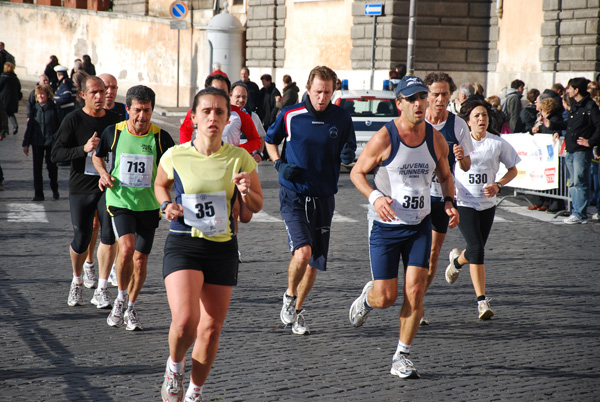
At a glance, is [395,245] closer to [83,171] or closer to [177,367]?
[177,367]

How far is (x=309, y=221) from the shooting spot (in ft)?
23.6

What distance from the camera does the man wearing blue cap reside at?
6066 millimetres

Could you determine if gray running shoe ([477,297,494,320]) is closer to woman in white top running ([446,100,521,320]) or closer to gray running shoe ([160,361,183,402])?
woman in white top running ([446,100,521,320])

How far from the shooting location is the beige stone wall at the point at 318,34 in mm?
30973

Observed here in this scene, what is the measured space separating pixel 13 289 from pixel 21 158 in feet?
39.9

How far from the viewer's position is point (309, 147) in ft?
23.4

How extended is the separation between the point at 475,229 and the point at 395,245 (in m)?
1.90

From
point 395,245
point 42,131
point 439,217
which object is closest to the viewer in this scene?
point 395,245

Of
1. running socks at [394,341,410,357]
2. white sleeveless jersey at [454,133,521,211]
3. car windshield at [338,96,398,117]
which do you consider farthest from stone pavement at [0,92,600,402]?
car windshield at [338,96,398,117]

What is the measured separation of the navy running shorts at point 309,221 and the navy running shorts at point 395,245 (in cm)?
92

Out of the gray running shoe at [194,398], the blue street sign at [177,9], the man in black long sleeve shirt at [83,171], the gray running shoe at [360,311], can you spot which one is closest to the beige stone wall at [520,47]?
the blue street sign at [177,9]

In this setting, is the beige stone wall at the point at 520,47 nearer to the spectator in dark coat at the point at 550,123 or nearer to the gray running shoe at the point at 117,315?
the spectator in dark coat at the point at 550,123

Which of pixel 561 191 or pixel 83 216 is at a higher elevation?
pixel 83 216

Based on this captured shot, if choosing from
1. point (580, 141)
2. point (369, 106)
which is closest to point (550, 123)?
point (580, 141)
